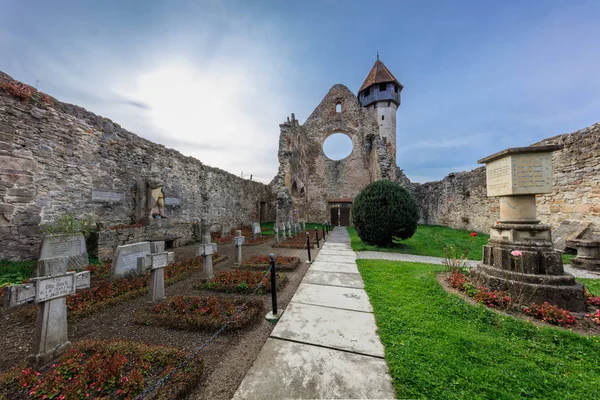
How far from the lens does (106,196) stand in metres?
7.43

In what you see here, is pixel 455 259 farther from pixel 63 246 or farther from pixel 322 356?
pixel 63 246

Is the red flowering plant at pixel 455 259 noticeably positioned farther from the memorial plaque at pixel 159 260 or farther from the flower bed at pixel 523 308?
the memorial plaque at pixel 159 260

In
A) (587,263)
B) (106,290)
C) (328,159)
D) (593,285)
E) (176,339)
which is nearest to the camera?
(176,339)

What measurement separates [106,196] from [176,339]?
24.1 feet

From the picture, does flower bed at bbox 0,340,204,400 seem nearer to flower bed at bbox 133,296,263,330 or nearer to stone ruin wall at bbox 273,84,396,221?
flower bed at bbox 133,296,263,330

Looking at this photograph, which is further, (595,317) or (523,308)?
(523,308)

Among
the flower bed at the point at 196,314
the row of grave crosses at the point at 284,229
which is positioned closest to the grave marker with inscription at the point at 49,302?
the flower bed at the point at 196,314

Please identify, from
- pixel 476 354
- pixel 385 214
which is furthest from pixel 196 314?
pixel 385 214

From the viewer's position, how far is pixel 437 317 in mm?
3025

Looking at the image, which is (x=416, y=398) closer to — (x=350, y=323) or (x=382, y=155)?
(x=350, y=323)

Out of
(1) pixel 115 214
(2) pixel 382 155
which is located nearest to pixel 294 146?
(2) pixel 382 155

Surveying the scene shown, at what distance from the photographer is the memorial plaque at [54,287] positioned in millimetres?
2156

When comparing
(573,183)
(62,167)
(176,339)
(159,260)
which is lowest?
(176,339)

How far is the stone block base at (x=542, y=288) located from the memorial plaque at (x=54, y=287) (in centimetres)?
591
